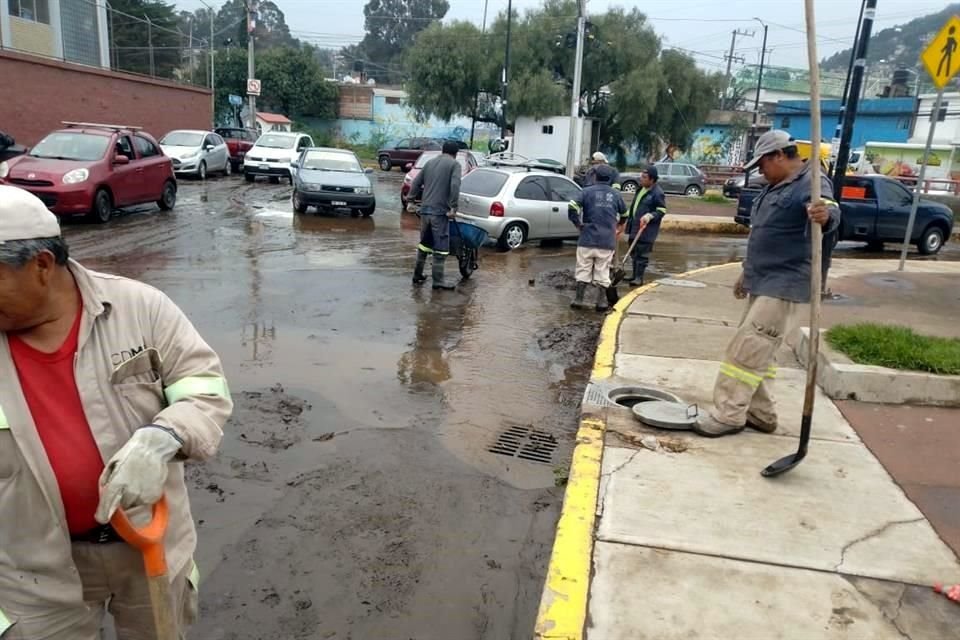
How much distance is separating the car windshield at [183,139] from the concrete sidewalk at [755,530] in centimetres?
2120

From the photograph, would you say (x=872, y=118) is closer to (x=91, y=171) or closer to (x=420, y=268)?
(x=420, y=268)

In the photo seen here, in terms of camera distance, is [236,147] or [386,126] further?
[386,126]

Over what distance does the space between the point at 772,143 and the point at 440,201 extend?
570 centimetres

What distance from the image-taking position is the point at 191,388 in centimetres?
220

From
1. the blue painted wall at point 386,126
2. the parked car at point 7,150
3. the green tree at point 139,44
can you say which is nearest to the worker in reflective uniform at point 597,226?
the parked car at point 7,150

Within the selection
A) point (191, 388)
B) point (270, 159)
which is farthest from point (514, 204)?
point (270, 159)

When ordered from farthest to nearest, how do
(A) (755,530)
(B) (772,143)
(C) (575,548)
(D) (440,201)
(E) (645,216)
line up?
(E) (645,216)
(D) (440,201)
(B) (772,143)
(A) (755,530)
(C) (575,548)

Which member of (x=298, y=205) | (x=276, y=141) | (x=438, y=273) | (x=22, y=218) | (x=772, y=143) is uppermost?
(x=772, y=143)

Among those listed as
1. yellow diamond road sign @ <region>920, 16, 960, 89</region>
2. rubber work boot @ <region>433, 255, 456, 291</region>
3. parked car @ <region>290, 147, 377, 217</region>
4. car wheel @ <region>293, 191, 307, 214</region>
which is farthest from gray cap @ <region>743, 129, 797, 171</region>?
car wheel @ <region>293, 191, 307, 214</region>

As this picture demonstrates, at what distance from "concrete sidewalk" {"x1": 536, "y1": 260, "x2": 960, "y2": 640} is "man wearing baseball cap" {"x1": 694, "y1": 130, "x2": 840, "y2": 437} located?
1.55 ft

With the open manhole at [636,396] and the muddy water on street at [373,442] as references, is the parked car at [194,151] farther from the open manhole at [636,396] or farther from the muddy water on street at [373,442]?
the open manhole at [636,396]

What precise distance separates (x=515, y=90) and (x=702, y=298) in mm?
32028

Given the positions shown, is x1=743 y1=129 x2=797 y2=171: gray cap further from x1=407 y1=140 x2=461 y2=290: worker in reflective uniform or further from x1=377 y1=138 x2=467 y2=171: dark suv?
x1=377 y1=138 x2=467 y2=171: dark suv

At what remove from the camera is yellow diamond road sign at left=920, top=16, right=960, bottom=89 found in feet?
32.8
